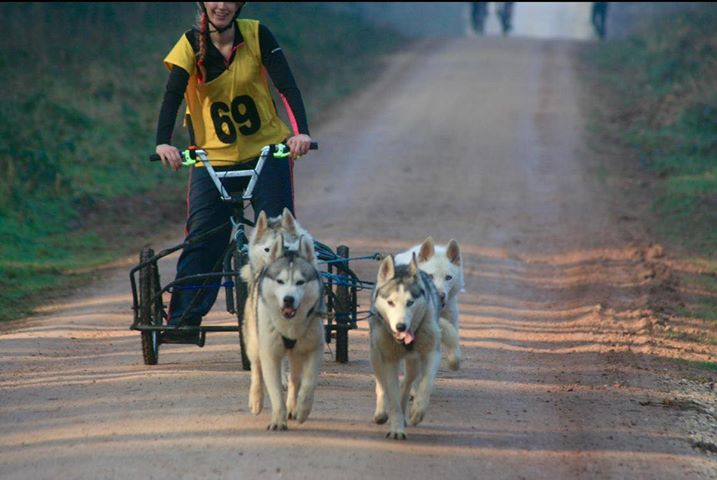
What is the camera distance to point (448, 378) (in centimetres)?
723

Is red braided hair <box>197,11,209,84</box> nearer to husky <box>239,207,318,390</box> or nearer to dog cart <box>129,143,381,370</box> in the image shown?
dog cart <box>129,143,381,370</box>

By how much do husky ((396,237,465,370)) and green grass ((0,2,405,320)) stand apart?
13.8 ft

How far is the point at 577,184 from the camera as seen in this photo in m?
16.0

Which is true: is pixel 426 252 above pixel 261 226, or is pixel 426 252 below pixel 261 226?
below

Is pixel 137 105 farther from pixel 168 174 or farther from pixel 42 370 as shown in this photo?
pixel 42 370

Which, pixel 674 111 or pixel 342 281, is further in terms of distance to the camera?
pixel 674 111

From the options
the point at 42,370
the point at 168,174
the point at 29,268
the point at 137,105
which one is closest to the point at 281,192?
the point at 42,370

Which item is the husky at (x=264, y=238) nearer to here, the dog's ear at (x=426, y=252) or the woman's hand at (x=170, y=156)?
the woman's hand at (x=170, y=156)

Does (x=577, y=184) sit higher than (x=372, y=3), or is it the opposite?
(x=372, y=3)

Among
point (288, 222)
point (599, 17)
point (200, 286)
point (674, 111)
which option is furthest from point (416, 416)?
point (599, 17)

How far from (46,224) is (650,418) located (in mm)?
8848

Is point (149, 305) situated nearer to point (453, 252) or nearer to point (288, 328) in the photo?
point (288, 328)

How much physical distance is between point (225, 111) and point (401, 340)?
203 centimetres

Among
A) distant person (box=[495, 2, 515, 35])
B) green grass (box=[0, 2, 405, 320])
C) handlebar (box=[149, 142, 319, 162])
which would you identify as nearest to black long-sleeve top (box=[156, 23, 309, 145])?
handlebar (box=[149, 142, 319, 162])
